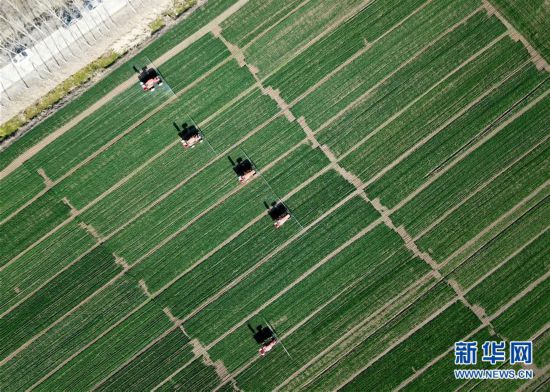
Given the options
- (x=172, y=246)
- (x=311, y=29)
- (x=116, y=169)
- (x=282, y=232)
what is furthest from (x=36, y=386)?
(x=311, y=29)

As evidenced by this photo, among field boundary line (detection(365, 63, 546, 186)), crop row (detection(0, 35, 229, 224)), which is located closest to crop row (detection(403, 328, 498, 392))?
field boundary line (detection(365, 63, 546, 186))

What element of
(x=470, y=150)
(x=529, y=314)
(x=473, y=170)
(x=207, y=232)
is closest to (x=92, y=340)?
(x=207, y=232)

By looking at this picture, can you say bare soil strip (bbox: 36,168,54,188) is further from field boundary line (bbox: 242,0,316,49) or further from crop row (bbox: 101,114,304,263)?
field boundary line (bbox: 242,0,316,49)

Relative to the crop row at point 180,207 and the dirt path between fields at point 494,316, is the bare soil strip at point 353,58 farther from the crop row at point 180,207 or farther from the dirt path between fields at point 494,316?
the dirt path between fields at point 494,316

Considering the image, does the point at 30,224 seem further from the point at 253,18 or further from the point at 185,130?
the point at 253,18

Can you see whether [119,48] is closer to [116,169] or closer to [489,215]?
[116,169]

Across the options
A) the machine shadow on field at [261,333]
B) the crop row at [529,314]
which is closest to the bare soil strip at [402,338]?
the crop row at [529,314]
